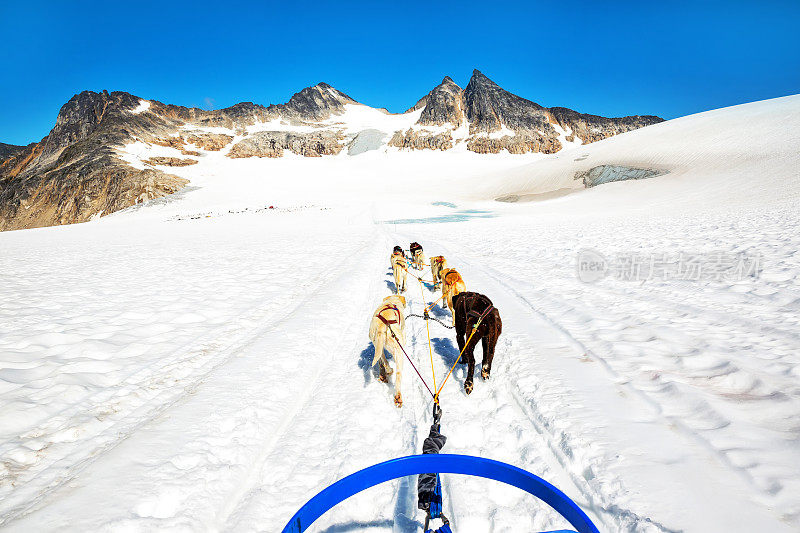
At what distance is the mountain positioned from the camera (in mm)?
63625

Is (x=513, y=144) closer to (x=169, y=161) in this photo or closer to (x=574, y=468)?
(x=169, y=161)

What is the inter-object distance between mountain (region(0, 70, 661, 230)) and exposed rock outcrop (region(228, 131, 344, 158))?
34 cm

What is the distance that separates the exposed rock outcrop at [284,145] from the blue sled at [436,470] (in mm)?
112533

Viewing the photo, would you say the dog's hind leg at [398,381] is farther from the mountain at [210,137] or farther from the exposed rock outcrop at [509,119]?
the exposed rock outcrop at [509,119]

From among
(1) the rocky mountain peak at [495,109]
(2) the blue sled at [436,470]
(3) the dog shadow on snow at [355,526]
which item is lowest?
(3) the dog shadow on snow at [355,526]

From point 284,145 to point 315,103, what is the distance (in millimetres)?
59980

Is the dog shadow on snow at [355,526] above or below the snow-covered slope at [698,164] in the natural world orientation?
below

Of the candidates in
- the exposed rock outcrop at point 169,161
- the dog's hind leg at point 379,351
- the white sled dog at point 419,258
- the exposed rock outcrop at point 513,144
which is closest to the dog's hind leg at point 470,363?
the dog's hind leg at point 379,351

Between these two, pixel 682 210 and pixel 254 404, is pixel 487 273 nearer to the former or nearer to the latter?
pixel 254 404

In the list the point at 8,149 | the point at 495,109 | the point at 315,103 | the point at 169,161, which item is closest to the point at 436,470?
the point at 169,161

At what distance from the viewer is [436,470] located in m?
2.08

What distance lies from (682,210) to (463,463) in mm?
26948

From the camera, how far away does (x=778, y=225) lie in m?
11.8

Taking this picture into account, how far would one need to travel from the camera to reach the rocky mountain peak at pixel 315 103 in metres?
146
